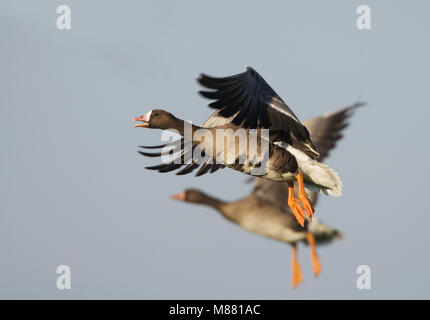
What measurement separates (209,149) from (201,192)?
1470 centimetres

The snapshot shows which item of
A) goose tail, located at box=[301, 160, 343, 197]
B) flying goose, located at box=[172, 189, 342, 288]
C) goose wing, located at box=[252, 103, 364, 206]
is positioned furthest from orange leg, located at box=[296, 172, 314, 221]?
flying goose, located at box=[172, 189, 342, 288]

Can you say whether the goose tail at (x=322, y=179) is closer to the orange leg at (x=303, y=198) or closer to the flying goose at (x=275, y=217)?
the orange leg at (x=303, y=198)

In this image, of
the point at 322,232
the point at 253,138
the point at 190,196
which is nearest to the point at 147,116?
the point at 253,138

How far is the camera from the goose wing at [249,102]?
8750 mm

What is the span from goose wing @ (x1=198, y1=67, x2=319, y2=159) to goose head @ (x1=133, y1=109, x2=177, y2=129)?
168 centimetres

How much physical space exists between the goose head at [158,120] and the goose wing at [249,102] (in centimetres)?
168

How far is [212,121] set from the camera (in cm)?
1098

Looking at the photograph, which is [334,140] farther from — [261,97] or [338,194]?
[261,97]

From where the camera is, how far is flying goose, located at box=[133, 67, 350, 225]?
8.91 metres

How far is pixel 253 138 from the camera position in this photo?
9984 millimetres

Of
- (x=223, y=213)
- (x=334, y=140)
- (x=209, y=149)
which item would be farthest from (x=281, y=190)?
(x=209, y=149)

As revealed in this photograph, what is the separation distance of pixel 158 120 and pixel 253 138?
1.47 m

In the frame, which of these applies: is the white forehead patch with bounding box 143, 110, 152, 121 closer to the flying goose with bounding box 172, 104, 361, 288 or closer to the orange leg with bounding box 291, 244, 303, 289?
the flying goose with bounding box 172, 104, 361, 288

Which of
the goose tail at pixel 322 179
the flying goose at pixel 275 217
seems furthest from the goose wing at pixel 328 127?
the goose tail at pixel 322 179
